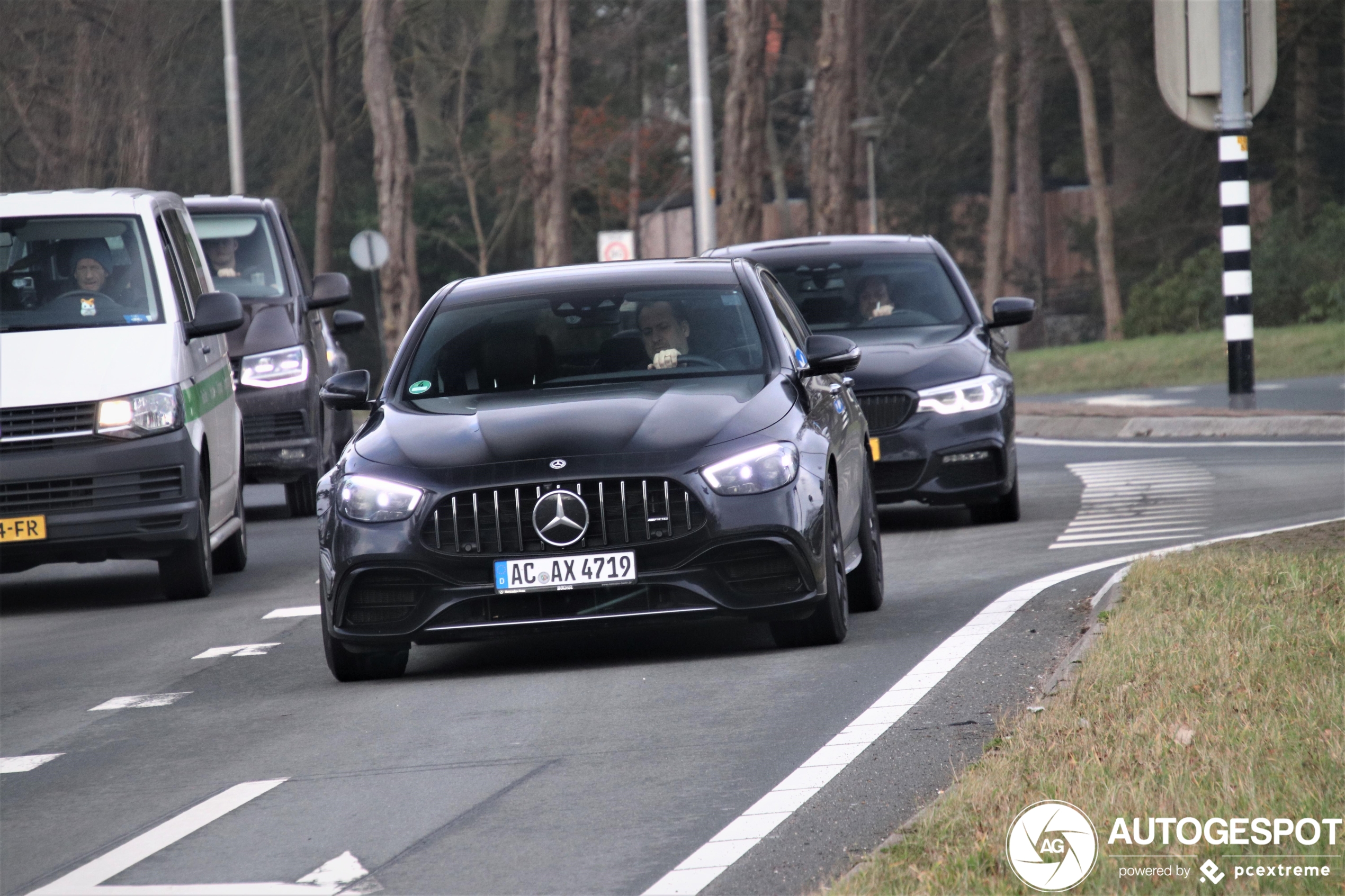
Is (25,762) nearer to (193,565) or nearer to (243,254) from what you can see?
(193,565)

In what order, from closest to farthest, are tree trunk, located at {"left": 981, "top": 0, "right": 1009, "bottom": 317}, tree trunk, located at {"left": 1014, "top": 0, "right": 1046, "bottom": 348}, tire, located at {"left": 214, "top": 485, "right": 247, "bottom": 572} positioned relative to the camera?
tire, located at {"left": 214, "top": 485, "right": 247, "bottom": 572} < tree trunk, located at {"left": 981, "top": 0, "right": 1009, "bottom": 317} < tree trunk, located at {"left": 1014, "top": 0, "right": 1046, "bottom": 348}

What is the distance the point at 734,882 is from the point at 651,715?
2216 mm

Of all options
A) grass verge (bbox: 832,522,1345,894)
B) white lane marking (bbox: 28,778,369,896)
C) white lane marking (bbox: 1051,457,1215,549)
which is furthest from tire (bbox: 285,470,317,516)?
white lane marking (bbox: 28,778,369,896)

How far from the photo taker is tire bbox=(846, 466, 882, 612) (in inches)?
380

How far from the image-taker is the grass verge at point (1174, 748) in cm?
486

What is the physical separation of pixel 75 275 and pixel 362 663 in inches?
174

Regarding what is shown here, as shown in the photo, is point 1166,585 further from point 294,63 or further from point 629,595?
Answer: point 294,63

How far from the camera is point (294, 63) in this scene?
59.9 m

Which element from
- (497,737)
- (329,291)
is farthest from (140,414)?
(329,291)

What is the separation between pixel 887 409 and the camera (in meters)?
13.2

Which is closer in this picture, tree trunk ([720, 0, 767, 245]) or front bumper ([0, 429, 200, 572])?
front bumper ([0, 429, 200, 572])

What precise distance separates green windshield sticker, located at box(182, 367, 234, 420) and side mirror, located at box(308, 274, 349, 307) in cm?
298

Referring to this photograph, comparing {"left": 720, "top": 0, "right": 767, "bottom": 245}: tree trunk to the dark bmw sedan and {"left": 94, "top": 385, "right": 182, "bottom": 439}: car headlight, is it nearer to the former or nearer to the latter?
the dark bmw sedan

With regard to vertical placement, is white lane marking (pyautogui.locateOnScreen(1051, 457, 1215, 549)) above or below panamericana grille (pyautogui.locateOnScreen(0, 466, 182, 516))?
below
